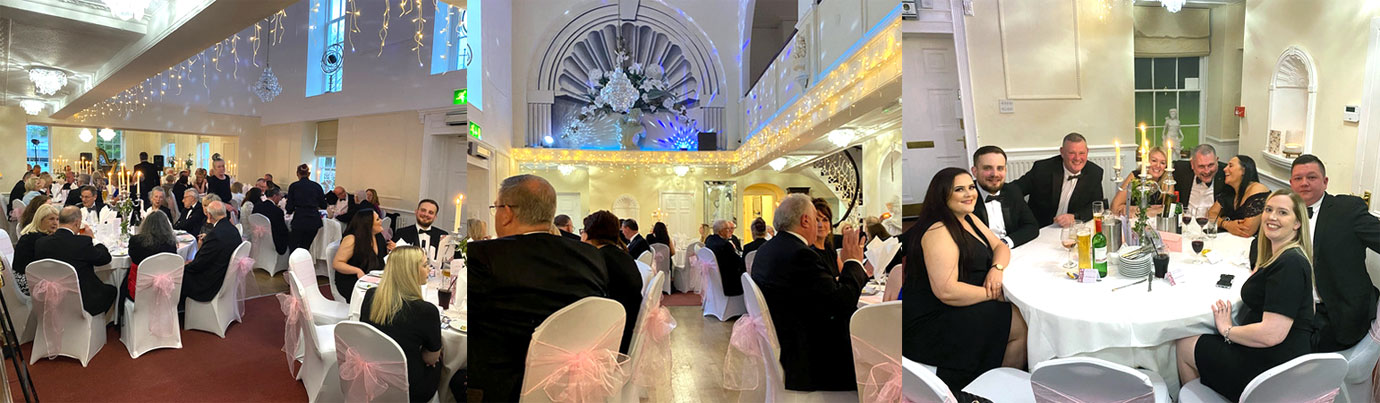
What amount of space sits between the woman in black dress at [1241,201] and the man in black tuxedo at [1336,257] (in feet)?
0.42

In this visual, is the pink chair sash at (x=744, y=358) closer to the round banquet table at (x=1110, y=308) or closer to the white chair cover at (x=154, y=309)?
the round banquet table at (x=1110, y=308)

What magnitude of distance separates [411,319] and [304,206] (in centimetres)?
49

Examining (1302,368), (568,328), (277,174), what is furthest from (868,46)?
(277,174)

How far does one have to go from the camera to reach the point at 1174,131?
1.78m

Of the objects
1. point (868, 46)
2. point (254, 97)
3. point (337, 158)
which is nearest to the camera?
point (868, 46)

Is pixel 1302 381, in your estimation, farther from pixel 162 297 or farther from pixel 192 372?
pixel 162 297

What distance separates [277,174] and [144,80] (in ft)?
2.19

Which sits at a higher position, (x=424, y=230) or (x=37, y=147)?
(x=37, y=147)

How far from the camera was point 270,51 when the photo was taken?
6.78 ft

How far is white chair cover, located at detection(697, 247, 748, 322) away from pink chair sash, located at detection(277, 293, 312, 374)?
122 centimetres

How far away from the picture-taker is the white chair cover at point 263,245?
1.97 meters

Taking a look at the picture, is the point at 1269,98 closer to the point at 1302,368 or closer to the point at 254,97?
the point at 1302,368

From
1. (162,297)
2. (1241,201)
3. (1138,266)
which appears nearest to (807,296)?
(1138,266)

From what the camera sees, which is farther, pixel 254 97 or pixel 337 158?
pixel 254 97
